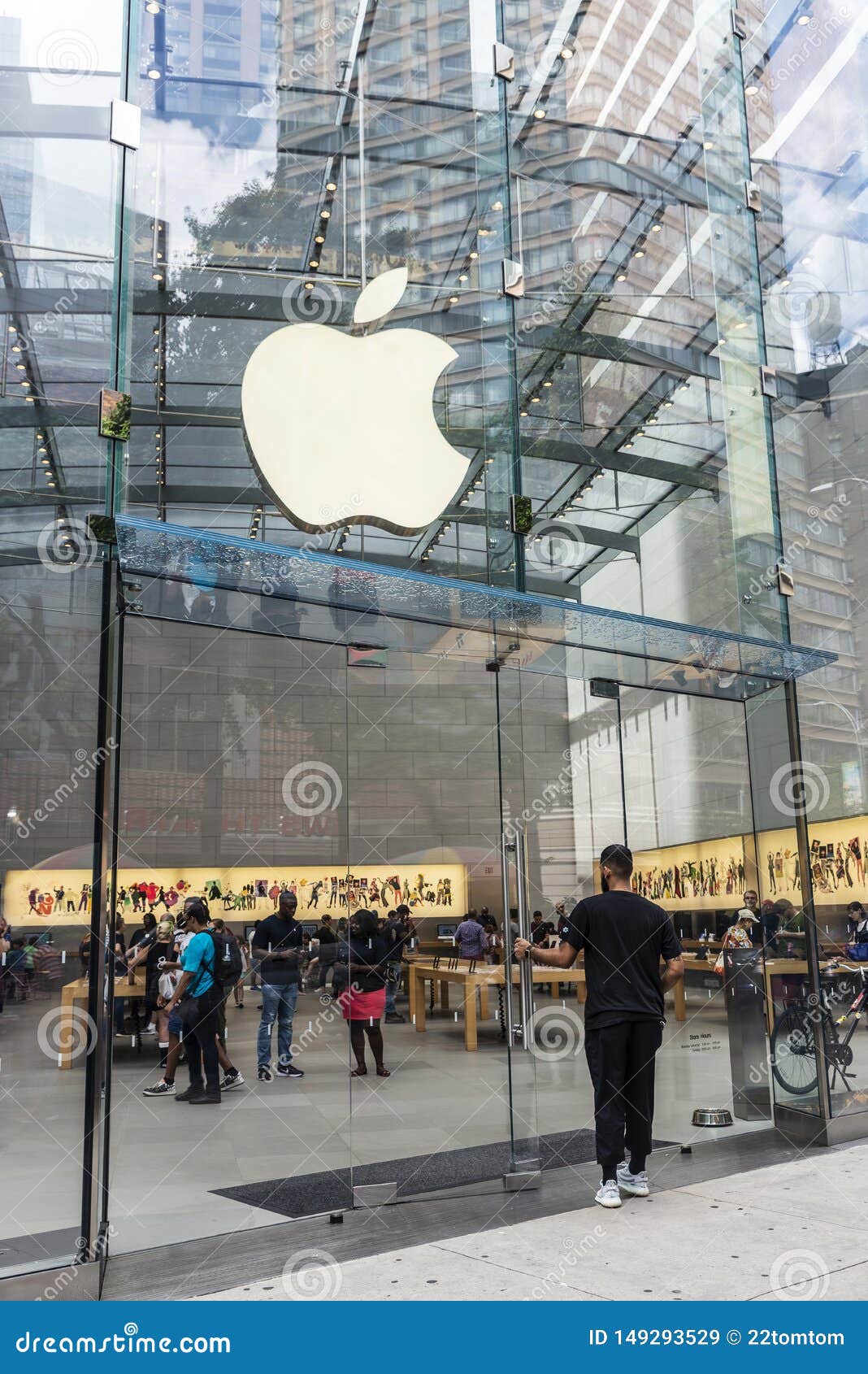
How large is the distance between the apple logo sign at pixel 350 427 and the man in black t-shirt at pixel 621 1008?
2268mm

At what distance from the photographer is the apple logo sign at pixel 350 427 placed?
523 cm

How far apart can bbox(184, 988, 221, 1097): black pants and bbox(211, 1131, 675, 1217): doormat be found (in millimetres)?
2076

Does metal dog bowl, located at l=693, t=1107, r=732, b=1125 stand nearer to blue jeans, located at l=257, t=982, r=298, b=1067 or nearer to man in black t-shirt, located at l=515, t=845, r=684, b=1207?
man in black t-shirt, located at l=515, t=845, r=684, b=1207

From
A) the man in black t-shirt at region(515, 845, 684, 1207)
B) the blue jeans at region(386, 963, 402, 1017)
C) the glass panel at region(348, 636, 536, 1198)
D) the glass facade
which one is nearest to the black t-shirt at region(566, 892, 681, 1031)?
the man in black t-shirt at region(515, 845, 684, 1207)

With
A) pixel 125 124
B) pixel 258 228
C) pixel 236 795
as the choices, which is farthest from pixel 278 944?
pixel 236 795

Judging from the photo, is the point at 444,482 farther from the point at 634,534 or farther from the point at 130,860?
the point at 130,860

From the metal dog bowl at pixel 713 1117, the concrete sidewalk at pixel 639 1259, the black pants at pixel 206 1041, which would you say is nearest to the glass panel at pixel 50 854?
the concrete sidewalk at pixel 639 1259

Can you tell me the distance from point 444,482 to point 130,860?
1008 centimetres

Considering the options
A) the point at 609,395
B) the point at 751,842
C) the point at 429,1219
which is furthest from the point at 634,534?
the point at 429,1219

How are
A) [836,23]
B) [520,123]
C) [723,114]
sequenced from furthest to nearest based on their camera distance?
[836,23] → [723,114] → [520,123]

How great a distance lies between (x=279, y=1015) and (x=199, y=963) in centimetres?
140

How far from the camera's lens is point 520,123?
260 inches

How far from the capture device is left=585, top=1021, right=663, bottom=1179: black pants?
4375 millimetres

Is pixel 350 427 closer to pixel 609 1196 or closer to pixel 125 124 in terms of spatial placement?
pixel 125 124
